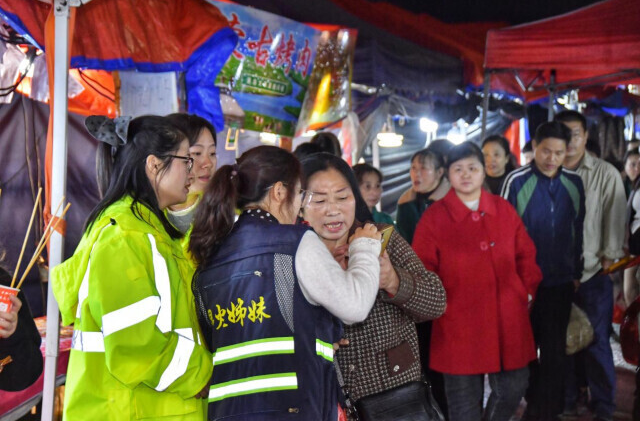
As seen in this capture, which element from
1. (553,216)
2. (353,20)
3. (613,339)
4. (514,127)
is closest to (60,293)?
(553,216)

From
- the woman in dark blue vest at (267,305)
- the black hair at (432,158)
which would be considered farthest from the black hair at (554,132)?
the woman in dark blue vest at (267,305)

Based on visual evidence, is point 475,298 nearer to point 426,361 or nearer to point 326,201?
point 426,361

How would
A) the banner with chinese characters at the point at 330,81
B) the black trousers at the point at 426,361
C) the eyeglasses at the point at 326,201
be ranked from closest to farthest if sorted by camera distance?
the eyeglasses at the point at 326,201 → the black trousers at the point at 426,361 → the banner with chinese characters at the point at 330,81

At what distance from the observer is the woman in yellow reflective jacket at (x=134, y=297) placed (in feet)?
6.08

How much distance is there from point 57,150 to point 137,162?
82cm

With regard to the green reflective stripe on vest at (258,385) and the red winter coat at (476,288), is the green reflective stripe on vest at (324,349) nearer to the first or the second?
the green reflective stripe on vest at (258,385)

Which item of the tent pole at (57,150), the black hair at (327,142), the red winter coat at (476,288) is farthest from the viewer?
the black hair at (327,142)

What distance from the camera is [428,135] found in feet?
31.0

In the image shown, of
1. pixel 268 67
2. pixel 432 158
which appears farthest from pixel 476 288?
pixel 268 67

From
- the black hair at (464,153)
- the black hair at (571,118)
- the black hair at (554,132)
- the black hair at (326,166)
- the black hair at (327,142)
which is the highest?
the black hair at (571,118)

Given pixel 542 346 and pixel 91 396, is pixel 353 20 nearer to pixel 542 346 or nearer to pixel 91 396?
pixel 542 346

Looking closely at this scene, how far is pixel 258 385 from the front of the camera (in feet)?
6.12

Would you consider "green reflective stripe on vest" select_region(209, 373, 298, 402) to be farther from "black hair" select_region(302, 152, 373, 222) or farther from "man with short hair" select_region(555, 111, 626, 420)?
"man with short hair" select_region(555, 111, 626, 420)

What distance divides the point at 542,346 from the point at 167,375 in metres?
3.05
